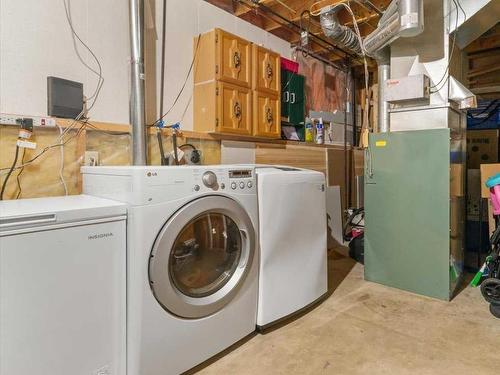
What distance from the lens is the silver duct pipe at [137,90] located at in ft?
6.72

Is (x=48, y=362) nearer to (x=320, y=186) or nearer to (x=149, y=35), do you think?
(x=320, y=186)

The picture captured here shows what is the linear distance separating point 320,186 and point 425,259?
982 millimetres

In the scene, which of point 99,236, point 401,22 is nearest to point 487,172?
point 401,22

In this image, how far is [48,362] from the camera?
116 cm

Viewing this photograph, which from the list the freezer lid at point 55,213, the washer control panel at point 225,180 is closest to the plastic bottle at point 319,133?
the washer control panel at point 225,180

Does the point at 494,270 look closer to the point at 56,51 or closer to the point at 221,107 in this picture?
the point at 221,107

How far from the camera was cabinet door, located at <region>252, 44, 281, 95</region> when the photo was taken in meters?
2.84

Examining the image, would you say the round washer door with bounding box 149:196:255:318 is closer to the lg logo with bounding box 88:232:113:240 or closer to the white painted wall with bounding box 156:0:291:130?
the lg logo with bounding box 88:232:113:240

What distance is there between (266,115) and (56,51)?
5.51 feet

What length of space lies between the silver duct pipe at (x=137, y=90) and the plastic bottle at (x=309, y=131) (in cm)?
215

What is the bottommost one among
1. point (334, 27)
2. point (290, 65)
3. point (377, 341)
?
point (377, 341)

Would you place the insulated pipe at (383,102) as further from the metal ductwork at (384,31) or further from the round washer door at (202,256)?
the round washer door at (202,256)

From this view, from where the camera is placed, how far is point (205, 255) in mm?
1655

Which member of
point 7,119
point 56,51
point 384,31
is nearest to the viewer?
point 7,119
